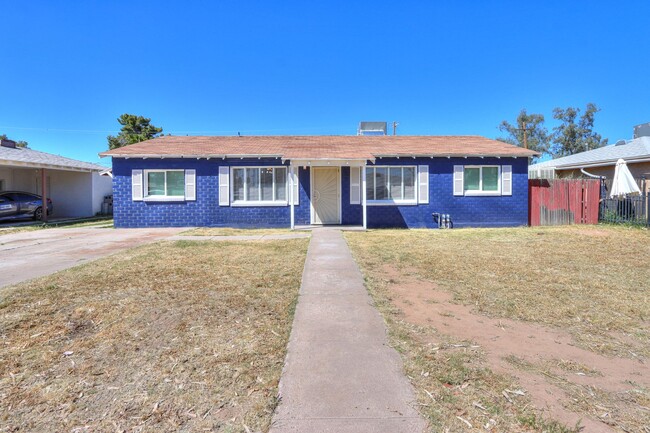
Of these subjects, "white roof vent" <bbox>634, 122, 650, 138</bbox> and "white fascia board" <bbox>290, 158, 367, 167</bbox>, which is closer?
"white fascia board" <bbox>290, 158, 367, 167</bbox>

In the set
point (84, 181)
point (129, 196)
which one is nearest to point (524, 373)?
point (129, 196)

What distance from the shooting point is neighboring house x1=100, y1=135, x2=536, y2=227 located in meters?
13.7

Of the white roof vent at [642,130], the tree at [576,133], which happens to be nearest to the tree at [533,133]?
the tree at [576,133]

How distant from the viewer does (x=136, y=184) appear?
44.8 ft

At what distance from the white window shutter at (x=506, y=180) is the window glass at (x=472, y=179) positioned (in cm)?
92

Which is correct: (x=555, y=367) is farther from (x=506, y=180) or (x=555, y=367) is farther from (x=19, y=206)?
(x=19, y=206)

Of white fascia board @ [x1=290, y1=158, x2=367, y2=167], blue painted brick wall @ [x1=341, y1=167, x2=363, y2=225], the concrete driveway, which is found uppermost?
white fascia board @ [x1=290, y1=158, x2=367, y2=167]

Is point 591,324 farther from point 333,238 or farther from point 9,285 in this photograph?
point 9,285

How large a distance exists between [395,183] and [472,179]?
10.3ft

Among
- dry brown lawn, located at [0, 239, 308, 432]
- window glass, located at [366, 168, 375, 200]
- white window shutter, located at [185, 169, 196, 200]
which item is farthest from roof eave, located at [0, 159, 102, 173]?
window glass, located at [366, 168, 375, 200]

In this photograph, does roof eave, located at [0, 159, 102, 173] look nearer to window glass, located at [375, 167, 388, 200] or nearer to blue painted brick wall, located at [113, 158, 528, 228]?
blue painted brick wall, located at [113, 158, 528, 228]

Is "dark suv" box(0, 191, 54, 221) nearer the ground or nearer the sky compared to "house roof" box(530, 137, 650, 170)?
nearer the ground

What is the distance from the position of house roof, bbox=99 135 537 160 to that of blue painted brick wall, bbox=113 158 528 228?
35 cm

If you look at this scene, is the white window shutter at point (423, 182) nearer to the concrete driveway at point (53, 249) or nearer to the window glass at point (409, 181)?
the window glass at point (409, 181)
